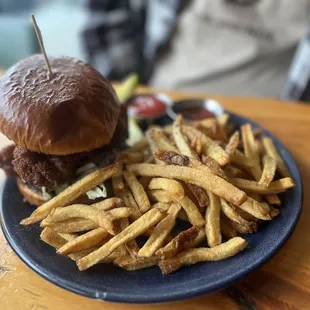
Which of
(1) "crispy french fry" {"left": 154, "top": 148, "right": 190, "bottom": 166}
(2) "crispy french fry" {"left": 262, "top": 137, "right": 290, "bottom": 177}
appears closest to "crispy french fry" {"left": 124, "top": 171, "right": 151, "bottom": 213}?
(1) "crispy french fry" {"left": 154, "top": 148, "right": 190, "bottom": 166}

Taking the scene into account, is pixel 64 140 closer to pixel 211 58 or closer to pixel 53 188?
pixel 53 188

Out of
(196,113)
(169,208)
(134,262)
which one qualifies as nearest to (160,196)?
(169,208)

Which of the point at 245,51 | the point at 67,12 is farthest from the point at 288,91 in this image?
the point at 67,12

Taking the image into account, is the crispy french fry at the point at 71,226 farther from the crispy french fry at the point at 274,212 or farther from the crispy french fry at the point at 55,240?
→ the crispy french fry at the point at 274,212

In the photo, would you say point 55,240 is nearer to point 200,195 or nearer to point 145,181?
point 145,181

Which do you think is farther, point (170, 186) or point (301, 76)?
point (301, 76)

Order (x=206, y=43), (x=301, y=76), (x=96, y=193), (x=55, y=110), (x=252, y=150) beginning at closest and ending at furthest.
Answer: (x=55, y=110) → (x=96, y=193) → (x=252, y=150) → (x=301, y=76) → (x=206, y=43)

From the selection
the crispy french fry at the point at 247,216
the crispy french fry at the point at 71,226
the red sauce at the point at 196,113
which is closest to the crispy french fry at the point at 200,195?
the crispy french fry at the point at 247,216
